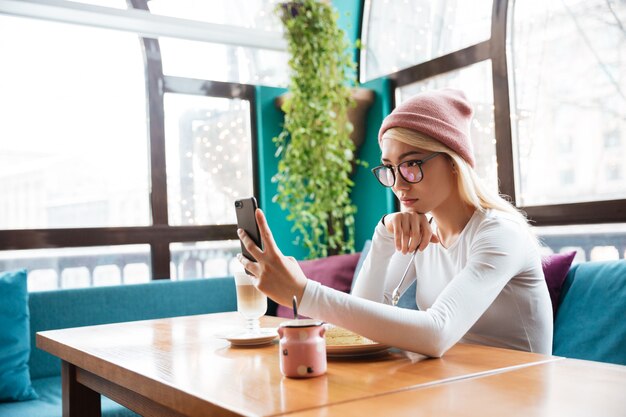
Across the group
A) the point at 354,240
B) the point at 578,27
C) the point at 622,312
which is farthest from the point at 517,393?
the point at 354,240

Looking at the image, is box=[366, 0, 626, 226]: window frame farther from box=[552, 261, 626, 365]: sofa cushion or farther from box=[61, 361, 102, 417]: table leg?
box=[61, 361, 102, 417]: table leg

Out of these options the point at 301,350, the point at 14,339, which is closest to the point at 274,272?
the point at 301,350

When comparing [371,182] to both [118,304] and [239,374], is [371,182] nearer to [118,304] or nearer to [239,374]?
[118,304]

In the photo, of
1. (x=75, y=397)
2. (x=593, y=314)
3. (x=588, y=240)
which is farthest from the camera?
(x=588, y=240)

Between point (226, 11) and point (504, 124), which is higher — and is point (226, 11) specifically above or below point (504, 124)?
above

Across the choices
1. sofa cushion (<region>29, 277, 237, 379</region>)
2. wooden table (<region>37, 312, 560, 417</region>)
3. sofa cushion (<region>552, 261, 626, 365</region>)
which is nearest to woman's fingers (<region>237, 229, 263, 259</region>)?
wooden table (<region>37, 312, 560, 417</region>)

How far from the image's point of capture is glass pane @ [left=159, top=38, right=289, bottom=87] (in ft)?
12.9

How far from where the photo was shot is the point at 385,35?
427 cm

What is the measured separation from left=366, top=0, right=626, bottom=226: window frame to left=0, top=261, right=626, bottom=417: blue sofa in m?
0.75

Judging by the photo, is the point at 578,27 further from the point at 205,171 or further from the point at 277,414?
the point at 277,414

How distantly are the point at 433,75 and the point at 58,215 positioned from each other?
7.28ft

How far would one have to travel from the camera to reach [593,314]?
6.86ft

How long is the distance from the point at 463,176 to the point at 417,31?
8.38 ft

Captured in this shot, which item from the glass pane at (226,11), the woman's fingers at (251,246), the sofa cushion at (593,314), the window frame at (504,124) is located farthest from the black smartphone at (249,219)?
the glass pane at (226,11)
